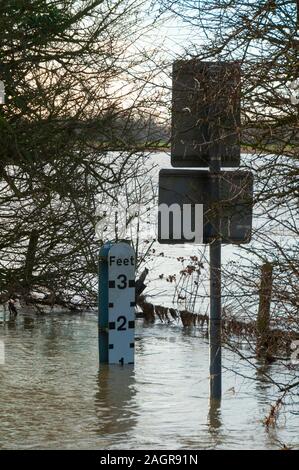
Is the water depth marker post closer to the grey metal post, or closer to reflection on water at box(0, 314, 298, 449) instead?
reflection on water at box(0, 314, 298, 449)

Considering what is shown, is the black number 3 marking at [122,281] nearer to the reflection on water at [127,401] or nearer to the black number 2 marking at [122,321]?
the black number 2 marking at [122,321]

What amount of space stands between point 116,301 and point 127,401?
99.8 inches

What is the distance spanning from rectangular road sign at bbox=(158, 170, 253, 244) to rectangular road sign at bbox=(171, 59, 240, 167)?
0.18 metres

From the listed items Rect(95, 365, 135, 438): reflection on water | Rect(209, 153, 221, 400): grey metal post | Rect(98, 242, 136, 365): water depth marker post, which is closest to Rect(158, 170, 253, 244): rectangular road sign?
Rect(209, 153, 221, 400): grey metal post

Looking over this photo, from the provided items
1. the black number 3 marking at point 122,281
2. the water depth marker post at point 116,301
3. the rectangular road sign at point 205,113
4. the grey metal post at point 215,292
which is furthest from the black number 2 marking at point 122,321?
the rectangular road sign at point 205,113

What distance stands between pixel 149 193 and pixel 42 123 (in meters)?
4.18

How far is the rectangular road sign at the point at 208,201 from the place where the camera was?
10.4 metres

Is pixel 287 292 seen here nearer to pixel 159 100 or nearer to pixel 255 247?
pixel 255 247

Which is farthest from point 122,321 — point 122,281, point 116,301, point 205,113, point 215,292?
point 205,113

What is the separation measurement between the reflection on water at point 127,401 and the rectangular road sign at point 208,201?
3.79 feet

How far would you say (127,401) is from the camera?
12.5 m

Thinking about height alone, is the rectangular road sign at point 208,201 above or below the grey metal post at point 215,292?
above

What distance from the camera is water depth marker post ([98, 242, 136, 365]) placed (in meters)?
14.9
